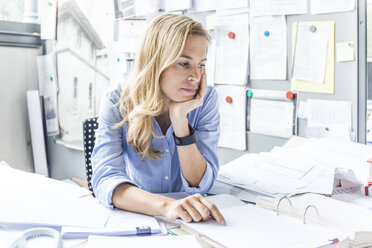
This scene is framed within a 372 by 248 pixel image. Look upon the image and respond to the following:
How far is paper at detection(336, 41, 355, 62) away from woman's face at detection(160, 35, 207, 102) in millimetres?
513

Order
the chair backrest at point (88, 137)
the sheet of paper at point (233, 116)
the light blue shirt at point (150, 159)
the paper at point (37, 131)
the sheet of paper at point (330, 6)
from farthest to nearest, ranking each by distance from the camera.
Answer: the paper at point (37, 131), the sheet of paper at point (233, 116), the chair backrest at point (88, 137), the sheet of paper at point (330, 6), the light blue shirt at point (150, 159)

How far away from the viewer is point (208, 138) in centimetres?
119

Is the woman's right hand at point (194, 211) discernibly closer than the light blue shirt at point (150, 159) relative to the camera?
Yes

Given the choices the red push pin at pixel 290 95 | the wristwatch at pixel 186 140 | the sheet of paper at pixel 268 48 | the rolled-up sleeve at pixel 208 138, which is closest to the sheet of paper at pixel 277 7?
the sheet of paper at pixel 268 48

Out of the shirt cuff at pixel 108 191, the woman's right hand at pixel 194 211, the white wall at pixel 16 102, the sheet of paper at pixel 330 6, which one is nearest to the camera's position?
the woman's right hand at pixel 194 211

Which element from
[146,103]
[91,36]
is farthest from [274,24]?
[91,36]

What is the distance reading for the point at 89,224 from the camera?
80 cm

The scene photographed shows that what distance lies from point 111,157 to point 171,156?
0.22 metres

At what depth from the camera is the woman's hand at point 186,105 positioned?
1.12 m

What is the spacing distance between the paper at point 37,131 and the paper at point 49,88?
50mm

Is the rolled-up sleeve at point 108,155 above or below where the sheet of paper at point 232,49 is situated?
below

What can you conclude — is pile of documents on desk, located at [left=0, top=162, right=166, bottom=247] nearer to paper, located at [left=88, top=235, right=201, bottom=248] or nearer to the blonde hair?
paper, located at [left=88, top=235, right=201, bottom=248]

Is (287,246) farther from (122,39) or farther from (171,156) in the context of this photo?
(122,39)

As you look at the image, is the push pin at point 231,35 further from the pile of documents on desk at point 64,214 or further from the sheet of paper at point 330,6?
the pile of documents on desk at point 64,214
